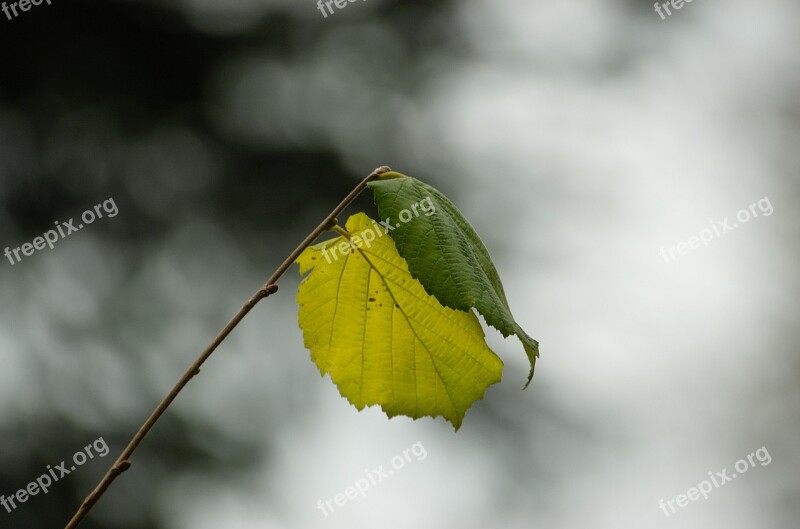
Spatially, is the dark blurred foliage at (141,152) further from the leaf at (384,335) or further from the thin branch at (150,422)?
the thin branch at (150,422)

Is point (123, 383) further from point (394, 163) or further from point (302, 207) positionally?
point (394, 163)

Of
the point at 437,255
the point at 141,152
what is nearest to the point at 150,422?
the point at 437,255

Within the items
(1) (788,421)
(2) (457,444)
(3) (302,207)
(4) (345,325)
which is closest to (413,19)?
(3) (302,207)

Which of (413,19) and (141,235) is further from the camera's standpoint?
(413,19)

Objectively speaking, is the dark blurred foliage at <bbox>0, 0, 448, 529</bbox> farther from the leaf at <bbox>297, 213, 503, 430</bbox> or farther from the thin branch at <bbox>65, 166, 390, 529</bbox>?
the thin branch at <bbox>65, 166, 390, 529</bbox>

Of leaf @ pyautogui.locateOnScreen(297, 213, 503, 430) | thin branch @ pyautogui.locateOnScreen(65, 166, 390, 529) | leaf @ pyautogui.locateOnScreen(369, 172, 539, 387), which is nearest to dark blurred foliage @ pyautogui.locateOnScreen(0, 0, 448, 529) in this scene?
leaf @ pyautogui.locateOnScreen(297, 213, 503, 430)

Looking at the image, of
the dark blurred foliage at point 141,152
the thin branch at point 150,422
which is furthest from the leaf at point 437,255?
the dark blurred foliage at point 141,152
